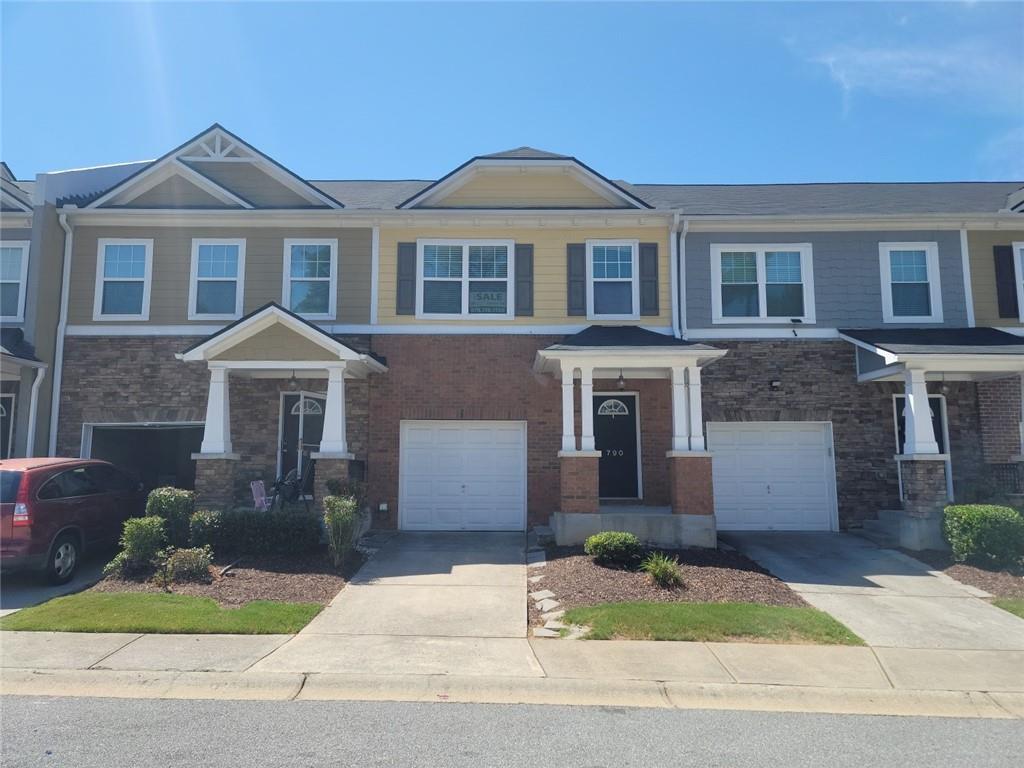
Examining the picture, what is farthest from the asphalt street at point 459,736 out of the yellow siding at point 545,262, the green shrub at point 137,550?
the yellow siding at point 545,262

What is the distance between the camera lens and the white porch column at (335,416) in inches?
474

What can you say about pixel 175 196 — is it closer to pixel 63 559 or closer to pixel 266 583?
pixel 63 559

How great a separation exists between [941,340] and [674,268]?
504 cm

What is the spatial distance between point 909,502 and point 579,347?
612 centimetres

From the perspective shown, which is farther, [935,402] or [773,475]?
[935,402]

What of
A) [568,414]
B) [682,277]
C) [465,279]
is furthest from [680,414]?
[465,279]

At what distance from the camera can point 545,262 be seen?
14.2 metres

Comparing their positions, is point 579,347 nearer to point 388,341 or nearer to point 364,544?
point 388,341

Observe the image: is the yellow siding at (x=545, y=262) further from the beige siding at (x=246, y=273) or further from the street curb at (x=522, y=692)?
the street curb at (x=522, y=692)

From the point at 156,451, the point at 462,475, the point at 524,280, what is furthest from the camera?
the point at 156,451

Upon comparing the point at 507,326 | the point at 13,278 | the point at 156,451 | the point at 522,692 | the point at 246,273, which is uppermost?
the point at 246,273

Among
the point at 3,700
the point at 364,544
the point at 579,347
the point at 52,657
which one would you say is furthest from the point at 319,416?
the point at 3,700

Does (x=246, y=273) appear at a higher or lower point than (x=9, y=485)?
higher

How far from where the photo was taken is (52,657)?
6738 millimetres
